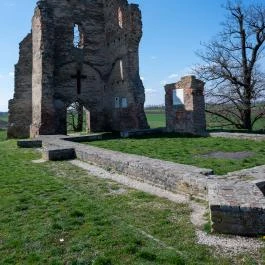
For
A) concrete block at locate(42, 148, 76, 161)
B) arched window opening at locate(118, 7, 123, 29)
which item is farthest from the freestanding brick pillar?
concrete block at locate(42, 148, 76, 161)

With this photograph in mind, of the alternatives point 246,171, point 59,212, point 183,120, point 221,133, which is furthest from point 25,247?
point 183,120

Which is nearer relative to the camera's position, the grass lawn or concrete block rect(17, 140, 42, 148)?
the grass lawn

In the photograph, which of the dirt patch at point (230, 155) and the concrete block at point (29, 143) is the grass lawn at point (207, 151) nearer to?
the dirt patch at point (230, 155)

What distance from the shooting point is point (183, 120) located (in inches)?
690

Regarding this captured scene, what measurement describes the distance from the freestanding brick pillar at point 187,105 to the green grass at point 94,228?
31.6ft

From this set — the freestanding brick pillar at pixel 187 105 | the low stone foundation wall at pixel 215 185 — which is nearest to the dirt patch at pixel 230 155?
the low stone foundation wall at pixel 215 185

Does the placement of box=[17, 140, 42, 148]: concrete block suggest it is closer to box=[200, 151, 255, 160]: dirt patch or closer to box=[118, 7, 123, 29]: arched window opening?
box=[200, 151, 255, 160]: dirt patch

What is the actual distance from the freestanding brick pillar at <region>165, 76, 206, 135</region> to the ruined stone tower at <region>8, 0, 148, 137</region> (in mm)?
2929

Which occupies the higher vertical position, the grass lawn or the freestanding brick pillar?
Result: the freestanding brick pillar

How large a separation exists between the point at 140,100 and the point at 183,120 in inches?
154

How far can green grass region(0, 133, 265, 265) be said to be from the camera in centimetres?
414

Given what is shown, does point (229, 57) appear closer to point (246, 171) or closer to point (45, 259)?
point (246, 171)

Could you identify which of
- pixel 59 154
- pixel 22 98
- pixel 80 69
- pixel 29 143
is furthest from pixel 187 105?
pixel 22 98

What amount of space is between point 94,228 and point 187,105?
504 inches
